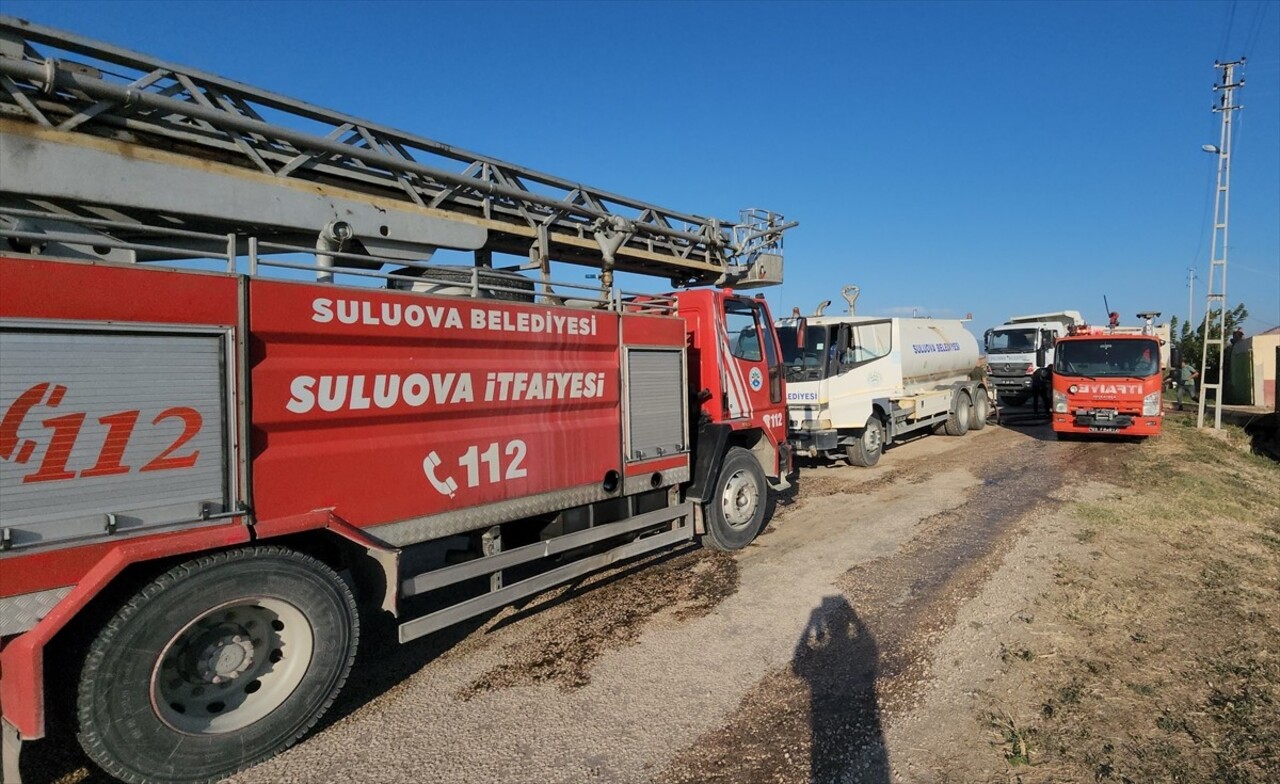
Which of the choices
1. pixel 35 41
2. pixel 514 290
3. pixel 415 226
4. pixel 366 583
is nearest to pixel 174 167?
A: pixel 35 41

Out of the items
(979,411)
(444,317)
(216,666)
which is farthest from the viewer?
(979,411)

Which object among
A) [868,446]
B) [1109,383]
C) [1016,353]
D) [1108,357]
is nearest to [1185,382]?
[1016,353]

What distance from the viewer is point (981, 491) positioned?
9320mm

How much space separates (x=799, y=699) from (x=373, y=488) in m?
2.75

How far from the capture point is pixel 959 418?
1573 cm

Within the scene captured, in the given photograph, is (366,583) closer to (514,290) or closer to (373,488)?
(373,488)

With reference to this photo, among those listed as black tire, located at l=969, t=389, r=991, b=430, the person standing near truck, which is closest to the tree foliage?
the person standing near truck

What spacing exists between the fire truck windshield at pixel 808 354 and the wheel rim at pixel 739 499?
15.5 ft

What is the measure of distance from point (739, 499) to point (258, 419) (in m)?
4.72

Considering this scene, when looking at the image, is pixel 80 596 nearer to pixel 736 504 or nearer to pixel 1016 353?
pixel 736 504

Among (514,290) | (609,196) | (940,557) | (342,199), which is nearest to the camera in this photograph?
(514,290)

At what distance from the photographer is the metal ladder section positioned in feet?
13.6

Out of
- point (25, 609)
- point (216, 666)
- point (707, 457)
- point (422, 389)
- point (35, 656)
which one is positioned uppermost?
point (422, 389)

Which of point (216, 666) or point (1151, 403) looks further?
point (1151, 403)
